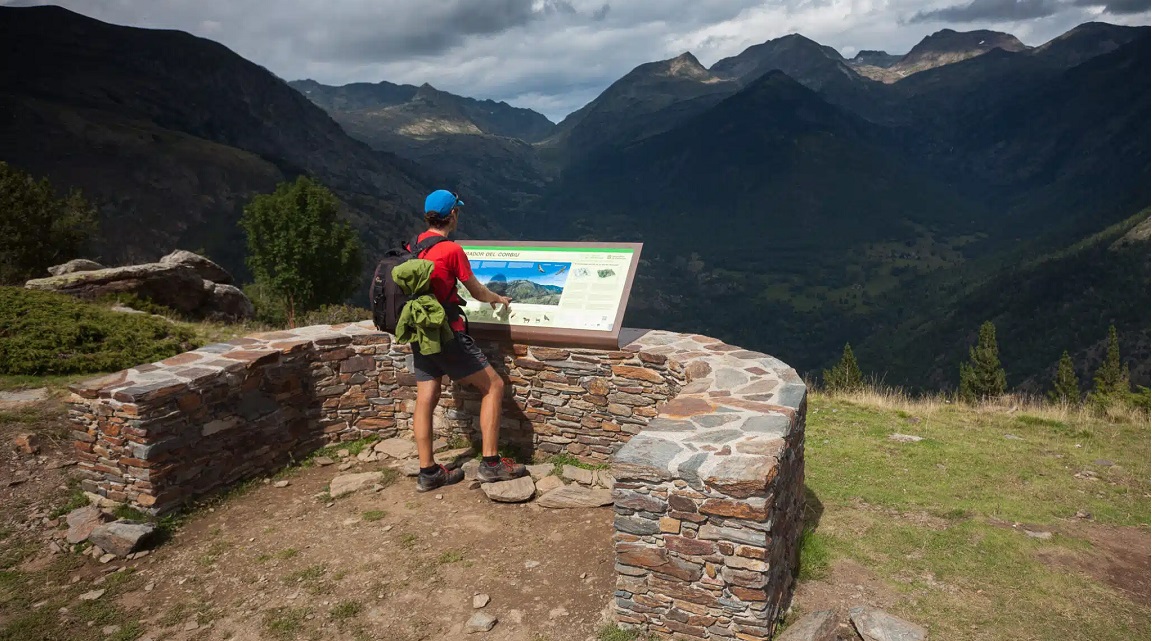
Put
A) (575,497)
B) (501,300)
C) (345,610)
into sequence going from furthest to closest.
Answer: (501,300) → (575,497) → (345,610)

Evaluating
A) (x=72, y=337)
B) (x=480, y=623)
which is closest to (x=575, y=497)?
(x=480, y=623)

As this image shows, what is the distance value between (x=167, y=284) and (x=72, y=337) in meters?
6.81

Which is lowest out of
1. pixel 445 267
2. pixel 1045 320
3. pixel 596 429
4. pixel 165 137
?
pixel 1045 320

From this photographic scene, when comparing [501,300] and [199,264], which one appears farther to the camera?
[199,264]

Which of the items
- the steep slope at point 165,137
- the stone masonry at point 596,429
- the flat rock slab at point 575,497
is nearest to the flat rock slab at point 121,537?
the stone masonry at point 596,429

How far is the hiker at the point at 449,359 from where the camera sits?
563cm

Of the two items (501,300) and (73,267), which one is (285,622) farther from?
(73,267)

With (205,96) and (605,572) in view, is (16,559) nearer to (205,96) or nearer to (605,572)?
(605,572)

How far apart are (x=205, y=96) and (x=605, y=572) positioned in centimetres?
14079

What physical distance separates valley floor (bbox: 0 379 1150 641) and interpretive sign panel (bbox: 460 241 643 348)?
1638 millimetres

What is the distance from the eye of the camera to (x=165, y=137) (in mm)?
81875

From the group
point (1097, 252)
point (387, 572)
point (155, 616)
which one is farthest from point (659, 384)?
point (1097, 252)

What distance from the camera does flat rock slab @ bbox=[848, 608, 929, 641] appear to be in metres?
3.89

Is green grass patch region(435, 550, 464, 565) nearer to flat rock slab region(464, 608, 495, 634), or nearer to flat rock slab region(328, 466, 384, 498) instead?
flat rock slab region(464, 608, 495, 634)
